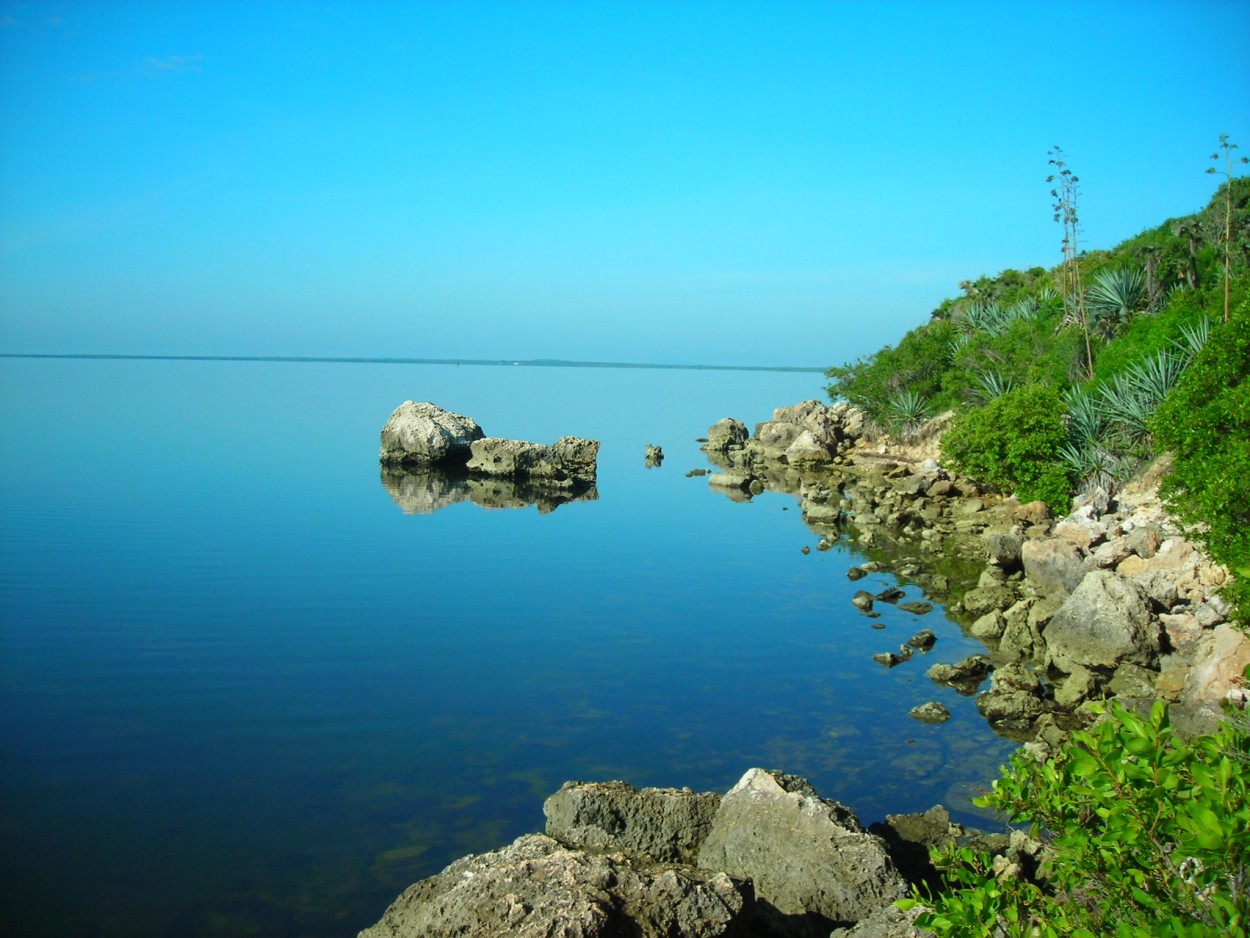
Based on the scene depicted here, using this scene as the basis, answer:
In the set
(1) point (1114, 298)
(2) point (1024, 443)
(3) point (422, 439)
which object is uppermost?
(1) point (1114, 298)

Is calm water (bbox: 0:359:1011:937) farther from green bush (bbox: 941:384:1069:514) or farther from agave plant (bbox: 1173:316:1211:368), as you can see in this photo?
agave plant (bbox: 1173:316:1211:368)

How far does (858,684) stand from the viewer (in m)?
17.6

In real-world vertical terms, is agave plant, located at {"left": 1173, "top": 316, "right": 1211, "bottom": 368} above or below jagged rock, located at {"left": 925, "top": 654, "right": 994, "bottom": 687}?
above

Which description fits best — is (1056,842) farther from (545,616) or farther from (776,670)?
(545,616)

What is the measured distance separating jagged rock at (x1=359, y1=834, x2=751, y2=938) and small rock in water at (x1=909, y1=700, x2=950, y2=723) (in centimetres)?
928

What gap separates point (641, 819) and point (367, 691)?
7.97 metres

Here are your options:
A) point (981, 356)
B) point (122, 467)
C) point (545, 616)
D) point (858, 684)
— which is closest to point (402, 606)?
point (545, 616)

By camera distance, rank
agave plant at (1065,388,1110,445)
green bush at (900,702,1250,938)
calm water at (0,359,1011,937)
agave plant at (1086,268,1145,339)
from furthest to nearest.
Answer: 1. agave plant at (1086,268,1145,339)
2. agave plant at (1065,388,1110,445)
3. calm water at (0,359,1011,937)
4. green bush at (900,702,1250,938)

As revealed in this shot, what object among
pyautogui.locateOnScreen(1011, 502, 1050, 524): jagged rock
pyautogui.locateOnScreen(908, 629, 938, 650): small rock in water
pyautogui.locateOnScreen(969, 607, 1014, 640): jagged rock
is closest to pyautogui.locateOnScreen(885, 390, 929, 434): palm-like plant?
pyautogui.locateOnScreen(1011, 502, 1050, 524): jagged rock

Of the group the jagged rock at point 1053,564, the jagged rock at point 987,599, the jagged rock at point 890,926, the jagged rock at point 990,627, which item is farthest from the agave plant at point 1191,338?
the jagged rock at point 890,926

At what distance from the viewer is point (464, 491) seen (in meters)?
40.8

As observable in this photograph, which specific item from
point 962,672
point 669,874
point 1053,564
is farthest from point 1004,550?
point 669,874

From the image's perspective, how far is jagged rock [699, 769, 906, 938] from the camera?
8.49m

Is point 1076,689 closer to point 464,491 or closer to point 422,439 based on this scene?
point 464,491
